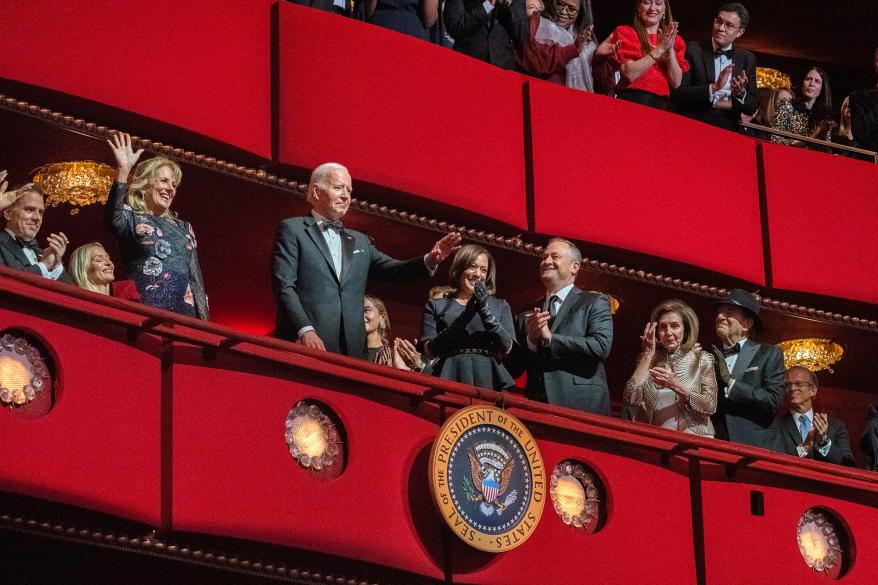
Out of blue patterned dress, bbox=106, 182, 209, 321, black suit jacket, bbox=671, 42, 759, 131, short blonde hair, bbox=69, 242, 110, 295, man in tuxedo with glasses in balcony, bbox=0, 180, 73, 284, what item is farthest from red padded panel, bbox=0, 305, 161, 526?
black suit jacket, bbox=671, 42, 759, 131

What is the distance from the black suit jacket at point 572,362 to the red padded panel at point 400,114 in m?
1.59

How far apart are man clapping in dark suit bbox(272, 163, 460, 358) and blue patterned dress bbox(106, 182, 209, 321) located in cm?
43

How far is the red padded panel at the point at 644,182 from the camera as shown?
10.4 metres

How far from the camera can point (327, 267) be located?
8.04 m

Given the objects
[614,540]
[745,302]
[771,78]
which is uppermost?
[771,78]

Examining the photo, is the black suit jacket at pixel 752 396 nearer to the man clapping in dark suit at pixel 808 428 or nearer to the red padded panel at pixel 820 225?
the man clapping in dark suit at pixel 808 428

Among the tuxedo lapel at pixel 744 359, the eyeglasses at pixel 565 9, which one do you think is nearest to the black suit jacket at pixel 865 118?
the eyeglasses at pixel 565 9

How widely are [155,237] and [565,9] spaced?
3473 mm

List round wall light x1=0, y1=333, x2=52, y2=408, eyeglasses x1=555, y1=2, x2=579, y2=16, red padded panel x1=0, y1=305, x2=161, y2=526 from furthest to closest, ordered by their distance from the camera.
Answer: eyeglasses x1=555, y1=2, x2=579, y2=16 < round wall light x1=0, y1=333, x2=52, y2=408 < red padded panel x1=0, y1=305, x2=161, y2=526

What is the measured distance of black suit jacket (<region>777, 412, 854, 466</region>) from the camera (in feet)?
31.2

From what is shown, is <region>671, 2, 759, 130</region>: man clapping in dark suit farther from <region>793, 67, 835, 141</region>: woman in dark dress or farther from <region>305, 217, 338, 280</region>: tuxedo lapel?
<region>305, 217, 338, 280</region>: tuxedo lapel

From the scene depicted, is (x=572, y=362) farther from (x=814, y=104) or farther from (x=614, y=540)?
(x=814, y=104)

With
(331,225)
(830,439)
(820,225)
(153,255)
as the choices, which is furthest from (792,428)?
(153,255)

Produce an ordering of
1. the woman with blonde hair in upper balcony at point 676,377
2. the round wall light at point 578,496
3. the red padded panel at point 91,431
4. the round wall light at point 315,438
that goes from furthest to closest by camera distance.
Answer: the woman with blonde hair in upper balcony at point 676,377 → the round wall light at point 578,496 → the round wall light at point 315,438 → the red padded panel at point 91,431
